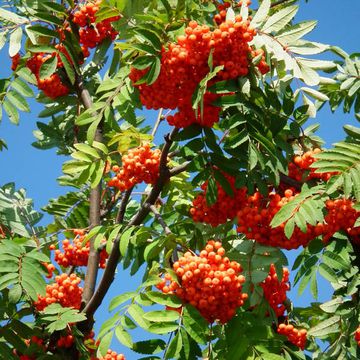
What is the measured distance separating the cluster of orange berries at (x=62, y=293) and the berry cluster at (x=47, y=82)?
4.59 ft

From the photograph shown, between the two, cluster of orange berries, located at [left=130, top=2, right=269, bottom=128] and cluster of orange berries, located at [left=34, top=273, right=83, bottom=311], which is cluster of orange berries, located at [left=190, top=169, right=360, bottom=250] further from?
cluster of orange berries, located at [left=34, top=273, right=83, bottom=311]

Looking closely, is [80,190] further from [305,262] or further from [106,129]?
[305,262]

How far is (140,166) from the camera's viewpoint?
165 inches

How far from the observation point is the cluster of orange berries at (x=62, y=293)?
424 cm

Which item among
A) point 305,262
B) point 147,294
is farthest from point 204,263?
point 305,262

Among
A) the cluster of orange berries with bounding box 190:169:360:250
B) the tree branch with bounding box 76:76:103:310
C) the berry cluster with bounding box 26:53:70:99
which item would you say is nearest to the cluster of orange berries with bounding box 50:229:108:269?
the tree branch with bounding box 76:76:103:310

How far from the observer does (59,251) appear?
4793 millimetres

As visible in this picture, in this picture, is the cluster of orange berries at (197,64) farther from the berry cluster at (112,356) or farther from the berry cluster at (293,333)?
the berry cluster at (112,356)

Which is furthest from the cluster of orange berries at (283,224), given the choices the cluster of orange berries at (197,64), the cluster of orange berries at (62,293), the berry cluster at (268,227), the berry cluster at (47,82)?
the berry cluster at (47,82)

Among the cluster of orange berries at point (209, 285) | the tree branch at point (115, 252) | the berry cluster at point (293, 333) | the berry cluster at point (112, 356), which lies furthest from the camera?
the berry cluster at point (112, 356)

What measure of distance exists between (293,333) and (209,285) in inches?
38.8

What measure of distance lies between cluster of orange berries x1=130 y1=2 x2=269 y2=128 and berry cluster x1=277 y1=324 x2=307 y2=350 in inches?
46.0

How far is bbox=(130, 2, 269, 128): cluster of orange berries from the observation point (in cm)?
342

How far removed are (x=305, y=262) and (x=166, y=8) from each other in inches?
57.0
